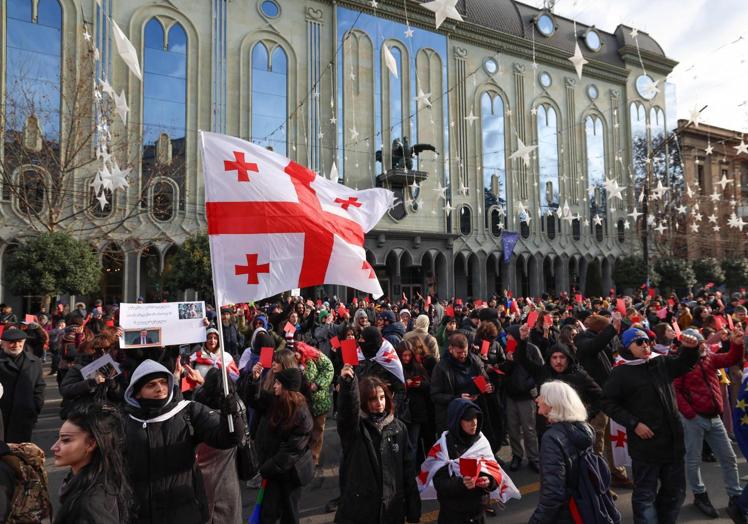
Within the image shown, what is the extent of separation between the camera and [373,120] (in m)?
28.2

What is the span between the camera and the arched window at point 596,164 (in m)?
35.8

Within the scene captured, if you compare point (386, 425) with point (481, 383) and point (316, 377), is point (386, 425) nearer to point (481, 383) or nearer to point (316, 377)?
point (481, 383)

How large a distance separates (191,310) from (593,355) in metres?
4.25

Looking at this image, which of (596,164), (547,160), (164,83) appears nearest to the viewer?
(164,83)

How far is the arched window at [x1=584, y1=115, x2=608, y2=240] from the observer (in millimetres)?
35844

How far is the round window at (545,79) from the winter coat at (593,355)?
32.0 meters

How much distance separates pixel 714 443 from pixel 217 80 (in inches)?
974

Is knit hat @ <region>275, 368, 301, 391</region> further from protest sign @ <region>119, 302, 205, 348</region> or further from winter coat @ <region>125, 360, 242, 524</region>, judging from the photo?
protest sign @ <region>119, 302, 205, 348</region>

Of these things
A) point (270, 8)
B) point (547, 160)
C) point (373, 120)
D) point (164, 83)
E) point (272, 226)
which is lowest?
point (272, 226)

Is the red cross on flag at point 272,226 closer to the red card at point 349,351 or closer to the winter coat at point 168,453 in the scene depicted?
the red card at point 349,351

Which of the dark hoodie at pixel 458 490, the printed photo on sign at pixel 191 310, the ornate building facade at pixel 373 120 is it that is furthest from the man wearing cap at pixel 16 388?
the ornate building facade at pixel 373 120

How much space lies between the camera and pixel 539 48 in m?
33.9

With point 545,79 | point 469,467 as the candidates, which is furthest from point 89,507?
point 545,79

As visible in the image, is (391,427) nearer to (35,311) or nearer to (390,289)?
(35,311)
